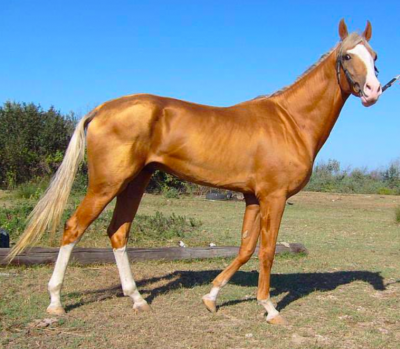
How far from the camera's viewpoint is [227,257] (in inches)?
293

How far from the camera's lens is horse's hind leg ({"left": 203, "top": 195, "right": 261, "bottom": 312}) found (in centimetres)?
489

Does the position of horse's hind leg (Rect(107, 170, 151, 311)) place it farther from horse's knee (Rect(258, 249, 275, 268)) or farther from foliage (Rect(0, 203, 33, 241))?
foliage (Rect(0, 203, 33, 241))

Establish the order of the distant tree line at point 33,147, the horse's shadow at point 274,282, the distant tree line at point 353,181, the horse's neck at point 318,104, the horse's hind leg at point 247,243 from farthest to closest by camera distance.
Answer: the distant tree line at point 353,181 → the distant tree line at point 33,147 → the horse's shadow at point 274,282 → the horse's hind leg at point 247,243 → the horse's neck at point 318,104

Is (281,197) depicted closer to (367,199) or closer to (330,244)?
(330,244)

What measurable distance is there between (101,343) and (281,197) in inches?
84.6

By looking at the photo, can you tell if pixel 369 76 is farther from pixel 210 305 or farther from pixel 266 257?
pixel 210 305

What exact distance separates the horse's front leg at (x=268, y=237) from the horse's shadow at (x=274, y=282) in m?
0.51

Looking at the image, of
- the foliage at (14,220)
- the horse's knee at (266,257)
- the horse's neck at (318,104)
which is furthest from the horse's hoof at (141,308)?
the foliage at (14,220)

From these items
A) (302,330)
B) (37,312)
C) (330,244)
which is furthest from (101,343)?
(330,244)

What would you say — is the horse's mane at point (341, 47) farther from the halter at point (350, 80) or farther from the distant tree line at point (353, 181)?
the distant tree line at point (353, 181)

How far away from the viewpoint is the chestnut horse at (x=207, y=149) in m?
4.36

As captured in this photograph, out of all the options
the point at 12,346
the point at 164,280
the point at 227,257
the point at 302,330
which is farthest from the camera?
the point at 227,257

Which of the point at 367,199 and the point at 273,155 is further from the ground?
the point at 273,155

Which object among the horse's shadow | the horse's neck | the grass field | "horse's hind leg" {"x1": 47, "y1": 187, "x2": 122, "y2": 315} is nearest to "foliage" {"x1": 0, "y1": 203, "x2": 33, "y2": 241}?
the grass field
